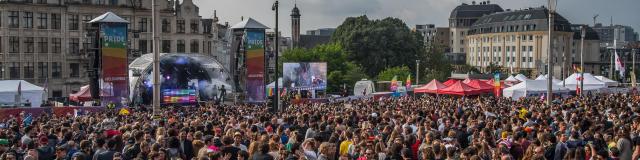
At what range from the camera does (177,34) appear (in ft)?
225

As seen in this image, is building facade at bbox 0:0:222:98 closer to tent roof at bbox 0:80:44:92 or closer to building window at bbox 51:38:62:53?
building window at bbox 51:38:62:53

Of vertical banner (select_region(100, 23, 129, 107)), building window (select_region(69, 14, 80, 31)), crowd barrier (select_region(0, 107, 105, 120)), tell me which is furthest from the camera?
building window (select_region(69, 14, 80, 31))

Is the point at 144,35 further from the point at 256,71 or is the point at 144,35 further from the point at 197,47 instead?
the point at 256,71

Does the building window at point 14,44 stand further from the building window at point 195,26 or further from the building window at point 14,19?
the building window at point 195,26

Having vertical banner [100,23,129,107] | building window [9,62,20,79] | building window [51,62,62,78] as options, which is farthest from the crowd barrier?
building window [51,62,62,78]

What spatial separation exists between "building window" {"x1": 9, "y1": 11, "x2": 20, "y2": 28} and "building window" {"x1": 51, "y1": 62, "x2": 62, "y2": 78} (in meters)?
4.33

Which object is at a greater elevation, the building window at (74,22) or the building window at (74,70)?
the building window at (74,22)

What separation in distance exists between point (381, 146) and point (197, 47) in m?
59.2

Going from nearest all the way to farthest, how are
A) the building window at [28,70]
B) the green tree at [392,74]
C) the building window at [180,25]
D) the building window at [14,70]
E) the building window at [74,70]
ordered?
the building window at [14,70]
the building window at [28,70]
the building window at [74,70]
the building window at [180,25]
the green tree at [392,74]

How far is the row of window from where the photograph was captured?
2343 inches

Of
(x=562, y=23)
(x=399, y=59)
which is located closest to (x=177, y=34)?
(x=399, y=59)

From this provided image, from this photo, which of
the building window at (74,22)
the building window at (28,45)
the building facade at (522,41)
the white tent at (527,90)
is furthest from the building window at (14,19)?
the building facade at (522,41)

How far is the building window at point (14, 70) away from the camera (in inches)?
2340

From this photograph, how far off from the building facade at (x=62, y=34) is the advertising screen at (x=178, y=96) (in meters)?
15.6
